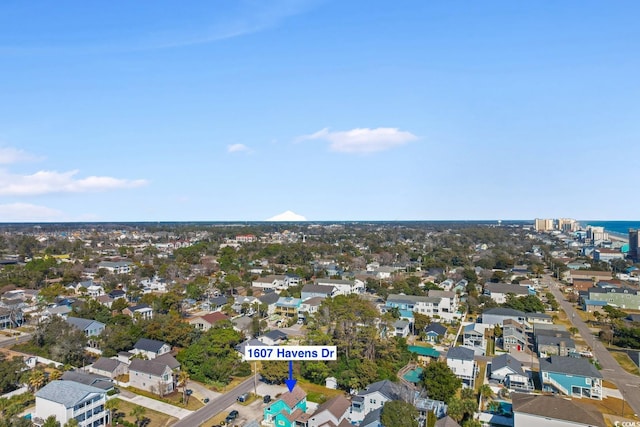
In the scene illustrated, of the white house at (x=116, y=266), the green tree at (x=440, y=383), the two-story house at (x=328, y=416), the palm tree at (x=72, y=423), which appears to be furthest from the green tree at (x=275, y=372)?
the white house at (x=116, y=266)

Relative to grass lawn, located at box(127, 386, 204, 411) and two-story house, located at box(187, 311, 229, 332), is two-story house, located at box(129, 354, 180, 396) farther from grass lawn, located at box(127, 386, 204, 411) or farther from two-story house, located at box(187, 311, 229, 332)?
two-story house, located at box(187, 311, 229, 332)

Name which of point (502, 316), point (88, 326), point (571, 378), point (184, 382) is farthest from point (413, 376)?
point (88, 326)

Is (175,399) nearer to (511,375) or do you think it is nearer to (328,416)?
(328,416)

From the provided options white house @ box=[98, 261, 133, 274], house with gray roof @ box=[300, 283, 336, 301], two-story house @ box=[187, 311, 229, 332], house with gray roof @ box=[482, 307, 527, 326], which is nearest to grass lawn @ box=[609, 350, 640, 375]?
house with gray roof @ box=[482, 307, 527, 326]

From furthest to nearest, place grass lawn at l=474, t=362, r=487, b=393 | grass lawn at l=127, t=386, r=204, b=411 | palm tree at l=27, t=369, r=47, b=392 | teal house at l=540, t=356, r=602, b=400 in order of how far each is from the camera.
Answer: grass lawn at l=474, t=362, r=487, b=393, teal house at l=540, t=356, r=602, b=400, palm tree at l=27, t=369, r=47, b=392, grass lawn at l=127, t=386, r=204, b=411

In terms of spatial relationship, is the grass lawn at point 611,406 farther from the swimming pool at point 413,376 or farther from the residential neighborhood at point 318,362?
the swimming pool at point 413,376

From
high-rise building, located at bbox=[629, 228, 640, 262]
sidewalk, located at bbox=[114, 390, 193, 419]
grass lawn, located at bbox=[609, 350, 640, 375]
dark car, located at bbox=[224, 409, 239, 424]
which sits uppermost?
high-rise building, located at bbox=[629, 228, 640, 262]
